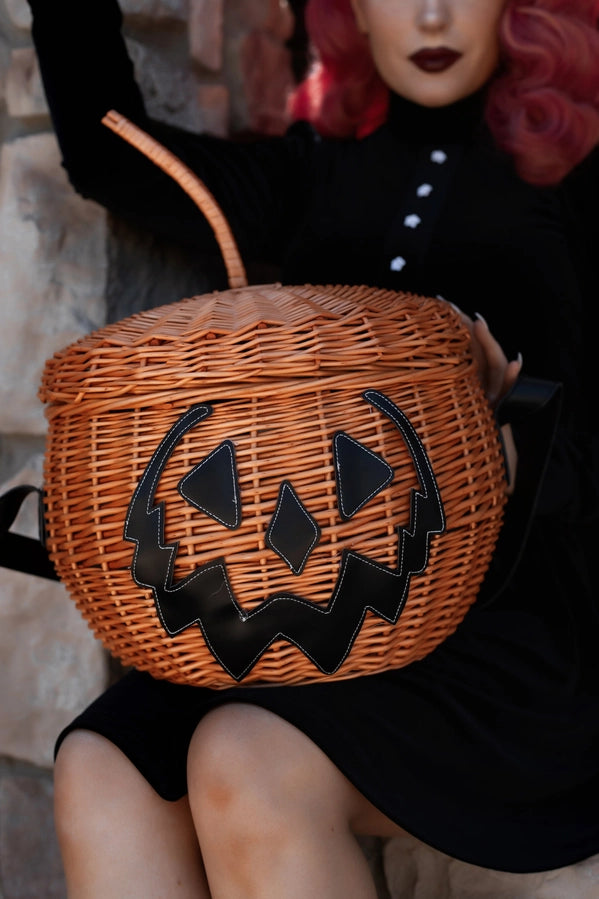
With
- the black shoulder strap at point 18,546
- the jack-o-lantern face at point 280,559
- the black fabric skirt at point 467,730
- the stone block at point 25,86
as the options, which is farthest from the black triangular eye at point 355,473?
the stone block at point 25,86

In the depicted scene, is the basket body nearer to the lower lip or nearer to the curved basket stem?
the curved basket stem

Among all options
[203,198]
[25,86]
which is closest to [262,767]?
[203,198]

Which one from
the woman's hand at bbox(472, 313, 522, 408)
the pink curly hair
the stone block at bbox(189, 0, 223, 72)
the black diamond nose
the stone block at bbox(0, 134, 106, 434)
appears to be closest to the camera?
the black diamond nose

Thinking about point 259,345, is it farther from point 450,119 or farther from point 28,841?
point 28,841

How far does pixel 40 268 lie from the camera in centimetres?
120

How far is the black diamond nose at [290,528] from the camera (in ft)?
2.27

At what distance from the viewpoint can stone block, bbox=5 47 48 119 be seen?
1207mm

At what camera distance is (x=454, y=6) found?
A: 1.09 metres

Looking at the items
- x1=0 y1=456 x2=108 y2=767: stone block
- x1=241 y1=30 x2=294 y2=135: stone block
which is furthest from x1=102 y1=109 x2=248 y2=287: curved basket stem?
x1=241 y1=30 x2=294 y2=135: stone block

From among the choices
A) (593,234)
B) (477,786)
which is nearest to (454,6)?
(593,234)

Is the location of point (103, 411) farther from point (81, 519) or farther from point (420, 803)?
point (420, 803)

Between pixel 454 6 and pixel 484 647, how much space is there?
0.72 meters

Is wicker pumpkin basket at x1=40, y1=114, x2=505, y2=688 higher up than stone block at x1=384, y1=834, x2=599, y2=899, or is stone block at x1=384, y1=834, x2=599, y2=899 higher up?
wicker pumpkin basket at x1=40, y1=114, x2=505, y2=688

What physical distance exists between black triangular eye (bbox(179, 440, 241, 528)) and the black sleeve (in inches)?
22.7
